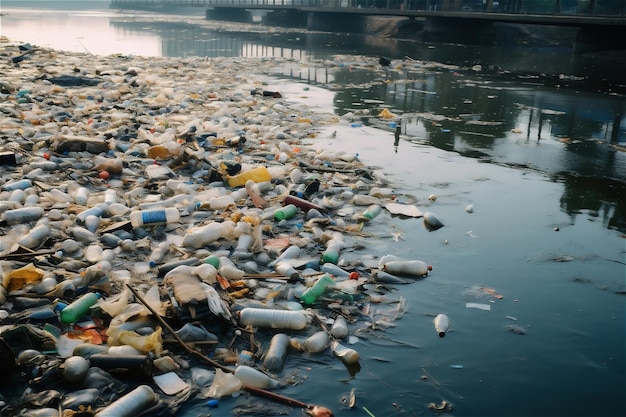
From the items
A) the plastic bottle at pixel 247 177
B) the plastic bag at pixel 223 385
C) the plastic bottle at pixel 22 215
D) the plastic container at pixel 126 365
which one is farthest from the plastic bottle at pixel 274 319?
the plastic bottle at pixel 247 177

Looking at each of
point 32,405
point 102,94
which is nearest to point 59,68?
point 102,94

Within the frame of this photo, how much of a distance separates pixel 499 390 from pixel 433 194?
2860 millimetres

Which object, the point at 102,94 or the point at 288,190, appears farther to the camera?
the point at 102,94

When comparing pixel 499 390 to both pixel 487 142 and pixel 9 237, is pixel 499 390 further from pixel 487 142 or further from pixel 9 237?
pixel 487 142

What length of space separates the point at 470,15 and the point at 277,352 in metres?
28.4

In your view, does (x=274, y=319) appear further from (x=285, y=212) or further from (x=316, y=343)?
(x=285, y=212)

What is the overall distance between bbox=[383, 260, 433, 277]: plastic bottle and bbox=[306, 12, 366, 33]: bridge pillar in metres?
37.4

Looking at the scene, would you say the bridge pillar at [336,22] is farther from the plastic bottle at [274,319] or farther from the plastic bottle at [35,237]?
the plastic bottle at [274,319]

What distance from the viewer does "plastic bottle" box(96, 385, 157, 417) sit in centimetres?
222

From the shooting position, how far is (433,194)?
17.2 feet

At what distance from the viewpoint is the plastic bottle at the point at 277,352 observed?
2650 millimetres

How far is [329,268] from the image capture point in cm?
364

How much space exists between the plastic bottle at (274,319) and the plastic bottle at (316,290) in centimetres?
25

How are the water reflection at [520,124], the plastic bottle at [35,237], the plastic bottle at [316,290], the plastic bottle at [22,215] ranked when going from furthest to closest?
the water reflection at [520,124], the plastic bottle at [22,215], the plastic bottle at [35,237], the plastic bottle at [316,290]
